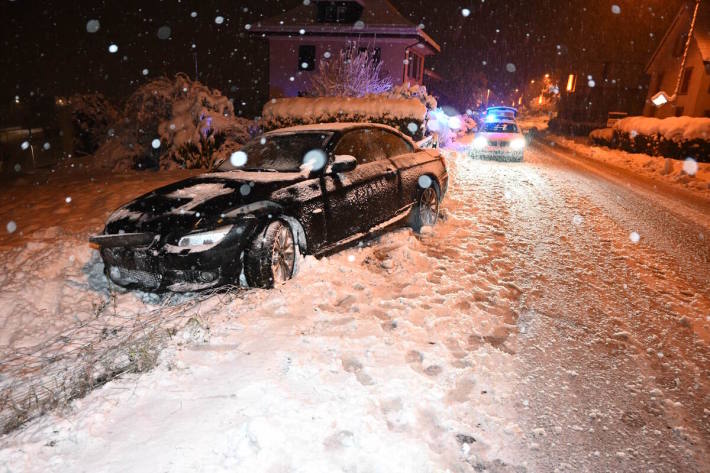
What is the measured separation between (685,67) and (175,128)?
112ft

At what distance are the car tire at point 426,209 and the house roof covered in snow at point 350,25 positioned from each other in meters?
21.5

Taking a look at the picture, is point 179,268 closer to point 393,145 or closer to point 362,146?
point 362,146

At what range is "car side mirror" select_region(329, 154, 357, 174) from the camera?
4824 mm

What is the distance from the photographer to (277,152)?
5.26 meters

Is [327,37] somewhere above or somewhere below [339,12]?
below

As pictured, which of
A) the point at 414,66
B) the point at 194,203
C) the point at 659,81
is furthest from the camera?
the point at 659,81

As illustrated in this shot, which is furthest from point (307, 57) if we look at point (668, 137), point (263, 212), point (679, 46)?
point (679, 46)

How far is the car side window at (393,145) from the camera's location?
6.07 meters

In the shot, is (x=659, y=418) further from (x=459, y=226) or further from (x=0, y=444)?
(x=459, y=226)

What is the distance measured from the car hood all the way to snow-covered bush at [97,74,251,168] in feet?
23.2

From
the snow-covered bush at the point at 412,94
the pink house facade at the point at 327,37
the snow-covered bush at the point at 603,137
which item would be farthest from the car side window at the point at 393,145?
the pink house facade at the point at 327,37

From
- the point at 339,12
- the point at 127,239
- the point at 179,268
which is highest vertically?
the point at 339,12

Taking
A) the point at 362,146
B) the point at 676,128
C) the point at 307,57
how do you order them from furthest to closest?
the point at 307,57 < the point at 676,128 < the point at 362,146

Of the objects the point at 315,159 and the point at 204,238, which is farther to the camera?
the point at 315,159
